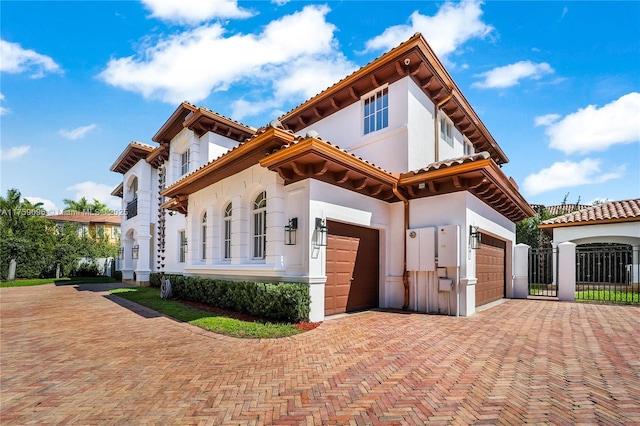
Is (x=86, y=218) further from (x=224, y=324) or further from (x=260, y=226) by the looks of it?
(x=224, y=324)

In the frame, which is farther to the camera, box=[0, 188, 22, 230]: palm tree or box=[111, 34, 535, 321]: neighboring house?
box=[0, 188, 22, 230]: palm tree

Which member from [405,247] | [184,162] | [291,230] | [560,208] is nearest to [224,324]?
[291,230]

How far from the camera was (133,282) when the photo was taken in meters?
21.2

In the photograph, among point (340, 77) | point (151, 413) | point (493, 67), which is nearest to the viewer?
point (151, 413)

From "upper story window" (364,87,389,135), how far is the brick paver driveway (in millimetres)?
6725

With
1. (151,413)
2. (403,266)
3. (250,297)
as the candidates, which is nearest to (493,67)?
(403,266)

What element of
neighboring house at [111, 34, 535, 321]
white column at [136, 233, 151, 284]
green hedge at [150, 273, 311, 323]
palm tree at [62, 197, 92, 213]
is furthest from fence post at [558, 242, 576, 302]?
palm tree at [62, 197, 92, 213]

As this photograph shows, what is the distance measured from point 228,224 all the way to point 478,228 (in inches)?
319

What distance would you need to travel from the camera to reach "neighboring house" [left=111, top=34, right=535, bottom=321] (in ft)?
26.8

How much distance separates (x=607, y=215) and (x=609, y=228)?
0.74 m

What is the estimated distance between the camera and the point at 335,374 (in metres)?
4.59

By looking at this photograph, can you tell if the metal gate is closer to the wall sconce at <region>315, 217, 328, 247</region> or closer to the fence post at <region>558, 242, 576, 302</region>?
the fence post at <region>558, 242, 576, 302</region>

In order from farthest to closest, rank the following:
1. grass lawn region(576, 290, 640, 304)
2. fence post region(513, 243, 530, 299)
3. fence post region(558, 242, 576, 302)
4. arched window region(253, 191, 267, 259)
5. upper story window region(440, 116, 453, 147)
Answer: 1. fence post region(513, 243, 530, 299)
2. upper story window region(440, 116, 453, 147)
3. fence post region(558, 242, 576, 302)
4. grass lawn region(576, 290, 640, 304)
5. arched window region(253, 191, 267, 259)

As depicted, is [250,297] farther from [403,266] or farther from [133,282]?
[133,282]
